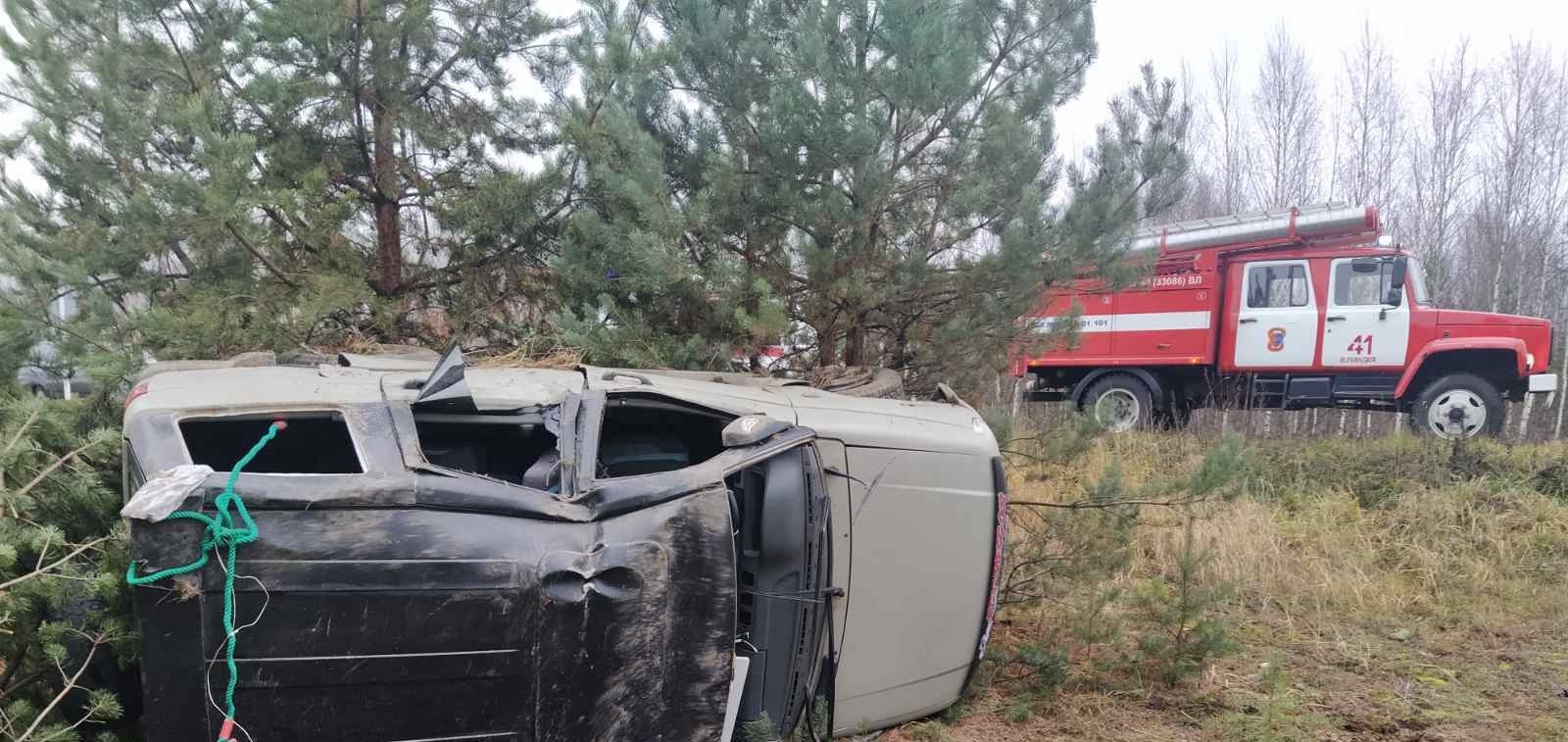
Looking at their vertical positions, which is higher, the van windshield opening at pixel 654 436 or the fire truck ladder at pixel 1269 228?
the fire truck ladder at pixel 1269 228

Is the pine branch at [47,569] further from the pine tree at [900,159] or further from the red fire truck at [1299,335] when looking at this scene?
the red fire truck at [1299,335]

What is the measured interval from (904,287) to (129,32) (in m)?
4.52

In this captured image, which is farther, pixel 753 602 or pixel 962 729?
pixel 962 729

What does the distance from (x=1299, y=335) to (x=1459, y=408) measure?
166 cm

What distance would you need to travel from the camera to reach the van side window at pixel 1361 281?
31.2ft

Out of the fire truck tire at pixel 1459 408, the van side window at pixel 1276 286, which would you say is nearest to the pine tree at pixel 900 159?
the van side window at pixel 1276 286

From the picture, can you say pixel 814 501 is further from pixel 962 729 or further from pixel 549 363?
pixel 549 363

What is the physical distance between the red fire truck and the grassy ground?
3.84 feet

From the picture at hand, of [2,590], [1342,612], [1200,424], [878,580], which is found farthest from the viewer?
[1200,424]

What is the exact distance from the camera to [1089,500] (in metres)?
5.16

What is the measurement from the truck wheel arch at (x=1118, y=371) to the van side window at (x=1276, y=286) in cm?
141

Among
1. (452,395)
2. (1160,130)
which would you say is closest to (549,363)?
(452,395)

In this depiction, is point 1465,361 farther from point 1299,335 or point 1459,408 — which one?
point 1299,335

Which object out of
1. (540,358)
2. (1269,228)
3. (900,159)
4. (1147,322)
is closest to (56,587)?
(540,358)
